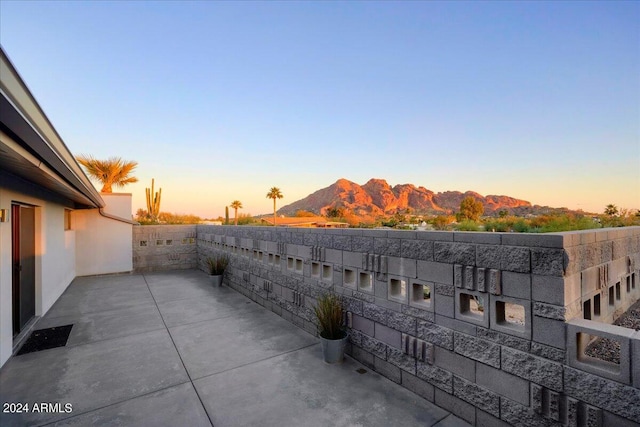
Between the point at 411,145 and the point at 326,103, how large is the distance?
1820 centimetres

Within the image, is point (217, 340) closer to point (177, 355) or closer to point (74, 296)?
point (177, 355)

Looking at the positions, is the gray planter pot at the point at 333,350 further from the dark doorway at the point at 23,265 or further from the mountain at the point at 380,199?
the mountain at the point at 380,199

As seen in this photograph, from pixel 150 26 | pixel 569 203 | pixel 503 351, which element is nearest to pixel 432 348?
pixel 503 351

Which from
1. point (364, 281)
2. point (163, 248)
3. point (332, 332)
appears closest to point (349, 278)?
point (364, 281)

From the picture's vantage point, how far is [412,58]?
36.2 feet

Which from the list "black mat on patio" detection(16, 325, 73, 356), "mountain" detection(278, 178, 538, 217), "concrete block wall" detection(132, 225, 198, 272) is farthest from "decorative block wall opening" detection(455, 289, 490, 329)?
"mountain" detection(278, 178, 538, 217)

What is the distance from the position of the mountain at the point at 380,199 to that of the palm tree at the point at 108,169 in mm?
71329

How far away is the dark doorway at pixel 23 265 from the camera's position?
4.69 m

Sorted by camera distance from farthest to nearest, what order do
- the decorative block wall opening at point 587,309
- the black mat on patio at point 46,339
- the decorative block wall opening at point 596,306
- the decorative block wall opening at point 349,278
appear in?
the black mat on patio at point 46,339 → the decorative block wall opening at point 349,278 → the decorative block wall opening at point 596,306 → the decorative block wall opening at point 587,309

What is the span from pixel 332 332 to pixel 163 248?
32.5 feet

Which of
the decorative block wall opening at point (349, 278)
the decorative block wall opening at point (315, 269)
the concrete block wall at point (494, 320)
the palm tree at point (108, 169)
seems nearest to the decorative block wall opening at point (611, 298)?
the concrete block wall at point (494, 320)

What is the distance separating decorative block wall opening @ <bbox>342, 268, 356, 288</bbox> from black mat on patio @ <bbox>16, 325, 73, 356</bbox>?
452cm

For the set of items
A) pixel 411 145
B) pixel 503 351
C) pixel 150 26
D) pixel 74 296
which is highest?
pixel 411 145

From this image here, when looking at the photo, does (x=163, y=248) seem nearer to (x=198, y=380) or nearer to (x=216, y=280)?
(x=216, y=280)
